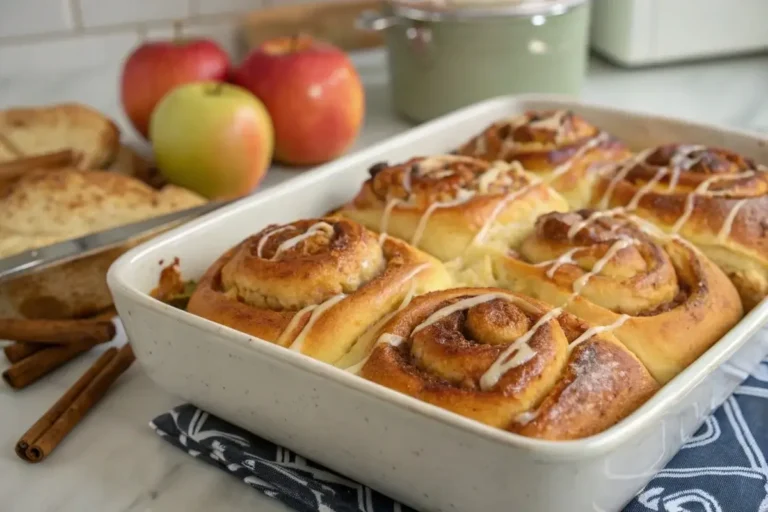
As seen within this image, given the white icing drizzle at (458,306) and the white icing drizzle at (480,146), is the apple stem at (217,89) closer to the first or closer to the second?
the white icing drizzle at (480,146)

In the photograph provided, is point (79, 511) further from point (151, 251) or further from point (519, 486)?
point (519, 486)

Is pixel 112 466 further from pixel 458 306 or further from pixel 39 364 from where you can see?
pixel 458 306

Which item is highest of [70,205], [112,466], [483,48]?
[483,48]

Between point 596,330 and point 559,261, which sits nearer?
point 596,330

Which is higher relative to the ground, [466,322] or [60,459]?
[466,322]

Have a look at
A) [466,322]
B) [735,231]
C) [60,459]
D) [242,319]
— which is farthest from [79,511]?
[735,231]

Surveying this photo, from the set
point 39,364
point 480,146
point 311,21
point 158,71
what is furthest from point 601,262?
point 311,21
